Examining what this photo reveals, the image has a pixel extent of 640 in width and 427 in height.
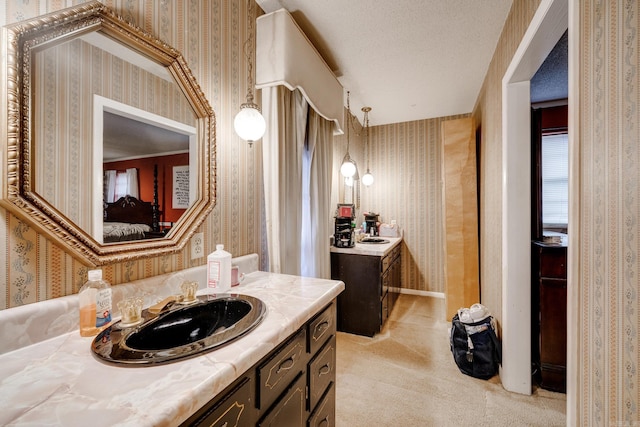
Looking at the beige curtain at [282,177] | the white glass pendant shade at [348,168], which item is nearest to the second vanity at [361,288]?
the beige curtain at [282,177]

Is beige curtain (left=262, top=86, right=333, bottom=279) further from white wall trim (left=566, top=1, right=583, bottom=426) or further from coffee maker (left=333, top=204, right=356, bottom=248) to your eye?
white wall trim (left=566, top=1, right=583, bottom=426)

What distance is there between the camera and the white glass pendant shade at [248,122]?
1.47 metres

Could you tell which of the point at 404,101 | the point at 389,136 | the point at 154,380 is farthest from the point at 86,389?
the point at 389,136

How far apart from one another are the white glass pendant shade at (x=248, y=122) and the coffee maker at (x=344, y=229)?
1761mm

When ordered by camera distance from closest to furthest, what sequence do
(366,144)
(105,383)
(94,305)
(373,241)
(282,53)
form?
1. (105,383)
2. (94,305)
3. (282,53)
4. (373,241)
5. (366,144)

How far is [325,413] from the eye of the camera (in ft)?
4.26

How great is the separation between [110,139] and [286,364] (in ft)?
3.45

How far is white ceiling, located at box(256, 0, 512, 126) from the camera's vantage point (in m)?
1.86

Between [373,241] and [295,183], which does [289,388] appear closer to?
[295,183]

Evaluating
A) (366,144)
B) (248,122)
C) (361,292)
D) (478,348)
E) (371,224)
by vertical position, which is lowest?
(478,348)

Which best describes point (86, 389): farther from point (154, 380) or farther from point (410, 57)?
point (410, 57)

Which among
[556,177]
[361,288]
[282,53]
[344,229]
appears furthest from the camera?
[344,229]

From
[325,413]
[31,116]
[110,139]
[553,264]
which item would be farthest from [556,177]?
[31,116]

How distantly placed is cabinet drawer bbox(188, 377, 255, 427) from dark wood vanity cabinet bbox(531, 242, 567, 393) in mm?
2082
